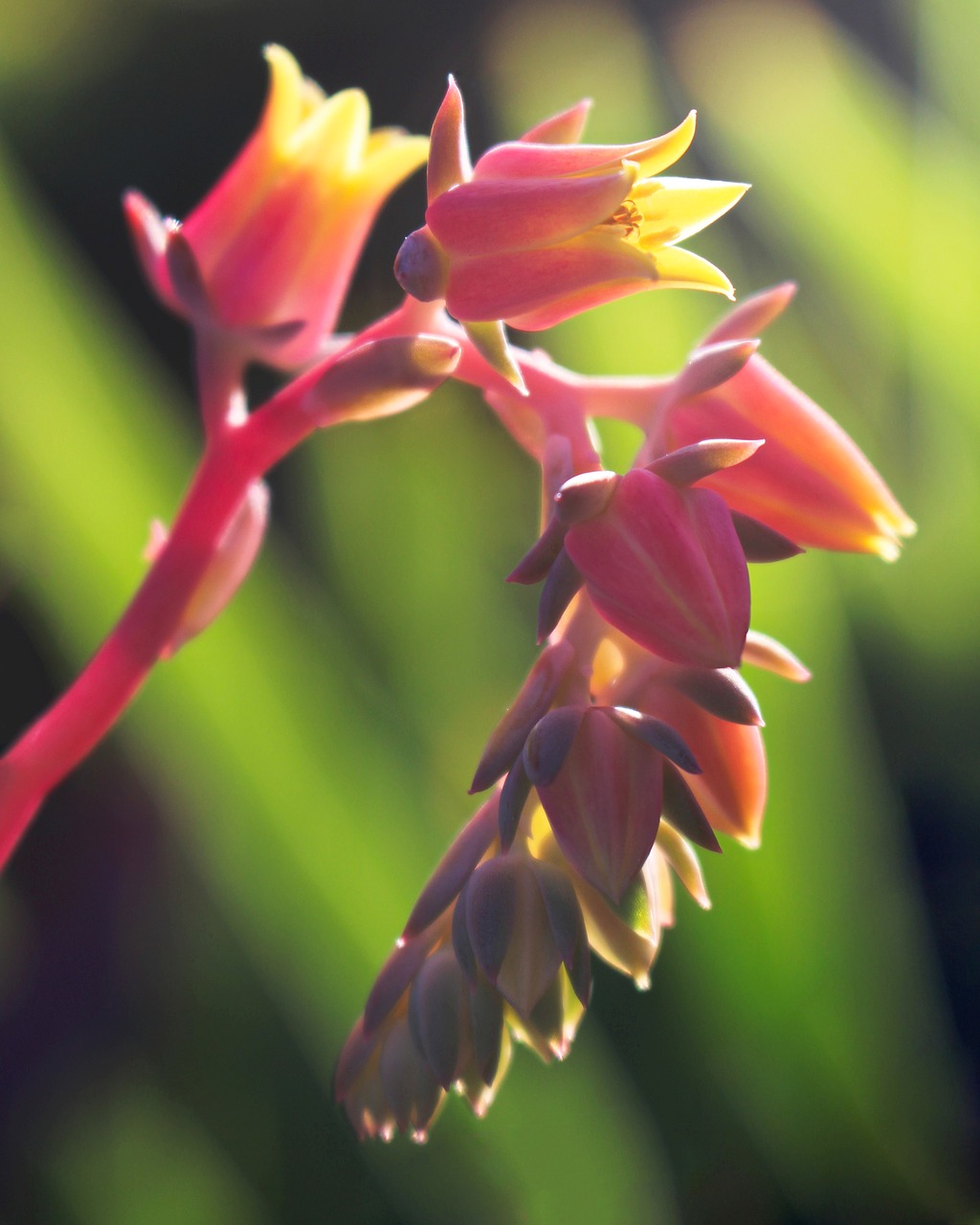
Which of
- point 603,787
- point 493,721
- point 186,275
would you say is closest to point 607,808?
point 603,787

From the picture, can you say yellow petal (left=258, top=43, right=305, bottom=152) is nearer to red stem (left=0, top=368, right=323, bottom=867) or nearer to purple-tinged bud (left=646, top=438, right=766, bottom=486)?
red stem (left=0, top=368, right=323, bottom=867)

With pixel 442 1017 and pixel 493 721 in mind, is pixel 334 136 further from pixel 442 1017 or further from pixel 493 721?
pixel 493 721

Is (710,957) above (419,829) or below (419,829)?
below


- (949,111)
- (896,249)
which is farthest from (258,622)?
(949,111)

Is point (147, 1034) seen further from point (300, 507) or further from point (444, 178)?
point (444, 178)

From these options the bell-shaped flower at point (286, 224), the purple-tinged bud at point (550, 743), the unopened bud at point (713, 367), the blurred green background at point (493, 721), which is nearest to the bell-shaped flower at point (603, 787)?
the purple-tinged bud at point (550, 743)

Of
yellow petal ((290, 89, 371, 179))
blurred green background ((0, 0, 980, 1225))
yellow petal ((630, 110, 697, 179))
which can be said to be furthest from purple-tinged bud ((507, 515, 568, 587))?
blurred green background ((0, 0, 980, 1225))

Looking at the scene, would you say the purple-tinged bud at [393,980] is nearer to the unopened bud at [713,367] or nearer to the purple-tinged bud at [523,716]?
the purple-tinged bud at [523,716]
